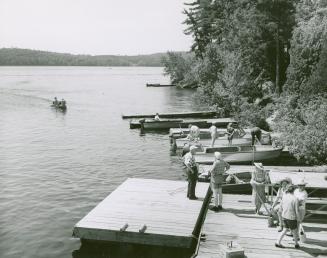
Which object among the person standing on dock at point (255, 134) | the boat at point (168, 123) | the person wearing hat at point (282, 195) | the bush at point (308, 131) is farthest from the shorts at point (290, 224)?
the boat at point (168, 123)

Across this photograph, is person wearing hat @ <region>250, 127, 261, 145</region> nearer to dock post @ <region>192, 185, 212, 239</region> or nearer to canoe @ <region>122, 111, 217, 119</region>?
dock post @ <region>192, 185, 212, 239</region>

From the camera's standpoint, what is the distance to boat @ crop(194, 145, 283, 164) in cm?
2798

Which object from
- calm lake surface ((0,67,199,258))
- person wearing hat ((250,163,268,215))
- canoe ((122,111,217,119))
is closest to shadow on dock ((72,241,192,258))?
calm lake surface ((0,67,199,258))

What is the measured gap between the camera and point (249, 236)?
1373 centimetres

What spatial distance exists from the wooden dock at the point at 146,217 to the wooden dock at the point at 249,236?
73 cm

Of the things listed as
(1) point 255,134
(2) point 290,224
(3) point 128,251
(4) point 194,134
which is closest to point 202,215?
(3) point 128,251

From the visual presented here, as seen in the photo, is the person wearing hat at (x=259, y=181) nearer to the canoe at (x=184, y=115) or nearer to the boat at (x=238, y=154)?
the boat at (x=238, y=154)

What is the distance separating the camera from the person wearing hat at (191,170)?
54.3 feet

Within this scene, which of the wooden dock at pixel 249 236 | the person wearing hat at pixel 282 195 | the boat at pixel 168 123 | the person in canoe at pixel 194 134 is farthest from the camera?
the boat at pixel 168 123

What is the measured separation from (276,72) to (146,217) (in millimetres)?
39821

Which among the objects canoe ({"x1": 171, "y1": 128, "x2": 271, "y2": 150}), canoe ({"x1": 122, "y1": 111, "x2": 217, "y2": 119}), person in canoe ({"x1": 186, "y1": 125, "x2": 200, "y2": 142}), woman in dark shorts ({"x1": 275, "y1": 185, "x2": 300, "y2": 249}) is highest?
woman in dark shorts ({"x1": 275, "y1": 185, "x2": 300, "y2": 249})

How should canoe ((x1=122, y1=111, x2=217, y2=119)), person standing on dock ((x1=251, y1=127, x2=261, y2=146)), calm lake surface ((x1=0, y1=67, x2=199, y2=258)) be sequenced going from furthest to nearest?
1. canoe ((x1=122, y1=111, x2=217, y2=119))
2. person standing on dock ((x1=251, y1=127, x2=261, y2=146))
3. calm lake surface ((x1=0, y1=67, x2=199, y2=258))

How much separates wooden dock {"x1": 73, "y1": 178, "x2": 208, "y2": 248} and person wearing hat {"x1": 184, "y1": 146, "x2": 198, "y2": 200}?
35 centimetres

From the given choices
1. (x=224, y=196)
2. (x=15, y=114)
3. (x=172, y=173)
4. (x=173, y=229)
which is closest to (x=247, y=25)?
(x=172, y=173)
